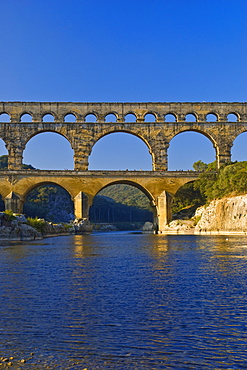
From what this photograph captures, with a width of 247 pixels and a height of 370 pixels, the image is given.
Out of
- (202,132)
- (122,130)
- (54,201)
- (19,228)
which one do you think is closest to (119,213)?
(54,201)

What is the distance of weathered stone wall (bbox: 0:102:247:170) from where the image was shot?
56719 mm

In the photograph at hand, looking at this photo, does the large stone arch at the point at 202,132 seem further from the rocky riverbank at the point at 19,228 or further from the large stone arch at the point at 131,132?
the rocky riverbank at the point at 19,228

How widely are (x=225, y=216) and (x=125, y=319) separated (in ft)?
127

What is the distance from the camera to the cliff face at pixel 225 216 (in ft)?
138

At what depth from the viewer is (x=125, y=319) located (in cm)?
811

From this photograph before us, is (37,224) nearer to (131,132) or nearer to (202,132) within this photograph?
(131,132)

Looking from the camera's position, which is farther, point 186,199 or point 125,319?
point 186,199

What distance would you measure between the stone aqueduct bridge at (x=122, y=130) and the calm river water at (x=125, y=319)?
1581 inches

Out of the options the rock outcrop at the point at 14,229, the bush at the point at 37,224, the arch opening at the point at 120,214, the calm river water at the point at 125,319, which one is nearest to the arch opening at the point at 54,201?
the arch opening at the point at 120,214

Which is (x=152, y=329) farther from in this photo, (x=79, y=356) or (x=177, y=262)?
(x=177, y=262)

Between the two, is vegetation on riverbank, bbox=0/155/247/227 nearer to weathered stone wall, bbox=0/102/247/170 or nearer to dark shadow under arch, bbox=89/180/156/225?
dark shadow under arch, bbox=89/180/156/225

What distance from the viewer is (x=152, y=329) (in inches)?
291

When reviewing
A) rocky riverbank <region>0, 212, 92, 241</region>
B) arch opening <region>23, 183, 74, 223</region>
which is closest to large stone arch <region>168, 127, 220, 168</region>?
rocky riverbank <region>0, 212, 92, 241</region>

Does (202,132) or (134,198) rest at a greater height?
(202,132)
